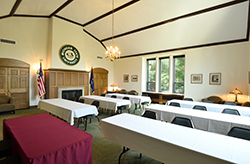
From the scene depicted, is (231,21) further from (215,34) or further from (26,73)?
(26,73)

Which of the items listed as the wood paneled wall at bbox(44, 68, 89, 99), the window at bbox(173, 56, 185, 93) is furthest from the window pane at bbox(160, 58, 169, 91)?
the wood paneled wall at bbox(44, 68, 89, 99)

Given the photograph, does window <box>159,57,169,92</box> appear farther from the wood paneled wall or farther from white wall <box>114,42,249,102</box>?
the wood paneled wall

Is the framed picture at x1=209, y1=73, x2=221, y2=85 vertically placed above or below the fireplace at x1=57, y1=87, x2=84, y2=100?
above

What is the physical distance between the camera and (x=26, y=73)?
729cm

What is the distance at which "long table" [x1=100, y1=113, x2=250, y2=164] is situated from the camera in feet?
5.17

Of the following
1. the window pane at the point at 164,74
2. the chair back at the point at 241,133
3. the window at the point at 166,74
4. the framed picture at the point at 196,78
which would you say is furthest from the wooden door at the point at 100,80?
the chair back at the point at 241,133

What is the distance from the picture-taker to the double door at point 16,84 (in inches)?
259

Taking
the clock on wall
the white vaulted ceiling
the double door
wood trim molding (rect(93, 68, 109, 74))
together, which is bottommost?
the double door

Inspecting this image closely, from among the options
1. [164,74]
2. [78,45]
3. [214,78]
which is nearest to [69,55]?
[78,45]

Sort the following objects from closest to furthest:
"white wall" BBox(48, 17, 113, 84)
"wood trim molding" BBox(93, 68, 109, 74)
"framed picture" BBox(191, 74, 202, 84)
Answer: "framed picture" BBox(191, 74, 202, 84), "white wall" BBox(48, 17, 113, 84), "wood trim molding" BBox(93, 68, 109, 74)

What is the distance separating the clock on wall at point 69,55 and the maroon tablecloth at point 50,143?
6276mm

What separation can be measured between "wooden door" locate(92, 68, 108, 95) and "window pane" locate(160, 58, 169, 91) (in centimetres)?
440

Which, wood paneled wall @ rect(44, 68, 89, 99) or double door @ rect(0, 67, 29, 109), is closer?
double door @ rect(0, 67, 29, 109)

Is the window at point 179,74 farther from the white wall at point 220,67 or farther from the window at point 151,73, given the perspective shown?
the window at point 151,73
